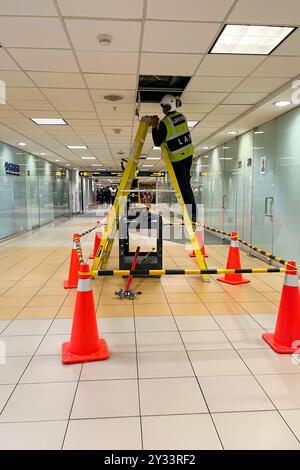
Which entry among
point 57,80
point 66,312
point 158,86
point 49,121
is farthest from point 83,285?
point 49,121

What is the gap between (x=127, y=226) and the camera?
5.43 metres

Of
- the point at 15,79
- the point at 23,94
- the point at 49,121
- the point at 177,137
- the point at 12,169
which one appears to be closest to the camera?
the point at 15,79

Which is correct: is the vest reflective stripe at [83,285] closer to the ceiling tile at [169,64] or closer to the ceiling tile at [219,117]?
the ceiling tile at [169,64]

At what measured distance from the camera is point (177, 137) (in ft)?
15.6

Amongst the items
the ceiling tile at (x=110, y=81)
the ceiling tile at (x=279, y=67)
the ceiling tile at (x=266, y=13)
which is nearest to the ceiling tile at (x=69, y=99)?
the ceiling tile at (x=110, y=81)

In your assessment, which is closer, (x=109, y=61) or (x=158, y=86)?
(x=109, y=61)

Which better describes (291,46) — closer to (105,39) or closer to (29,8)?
(105,39)

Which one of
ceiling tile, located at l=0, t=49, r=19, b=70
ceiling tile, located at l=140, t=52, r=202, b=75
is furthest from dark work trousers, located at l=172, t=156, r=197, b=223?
ceiling tile, located at l=0, t=49, r=19, b=70

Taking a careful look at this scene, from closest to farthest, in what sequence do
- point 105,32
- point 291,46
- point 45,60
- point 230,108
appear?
1. point 105,32
2. point 291,46
3. point 45,60
4. point 230,108

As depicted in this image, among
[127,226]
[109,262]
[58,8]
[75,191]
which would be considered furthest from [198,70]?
[75,191]

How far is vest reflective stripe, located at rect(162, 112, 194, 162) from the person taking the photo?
467 cm

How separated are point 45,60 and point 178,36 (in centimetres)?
154

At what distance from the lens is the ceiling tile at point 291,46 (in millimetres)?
3111

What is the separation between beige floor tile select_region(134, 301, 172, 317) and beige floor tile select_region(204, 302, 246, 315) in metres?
0.50
